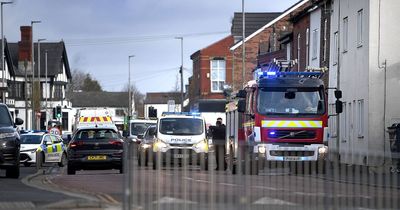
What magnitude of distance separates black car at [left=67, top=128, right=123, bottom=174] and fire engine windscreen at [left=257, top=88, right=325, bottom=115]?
190 inches

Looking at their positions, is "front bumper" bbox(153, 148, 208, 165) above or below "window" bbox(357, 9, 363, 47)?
below

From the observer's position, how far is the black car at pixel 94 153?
2931cm

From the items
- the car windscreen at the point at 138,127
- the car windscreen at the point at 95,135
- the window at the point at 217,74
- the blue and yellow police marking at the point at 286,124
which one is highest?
the window at the point at 217,74

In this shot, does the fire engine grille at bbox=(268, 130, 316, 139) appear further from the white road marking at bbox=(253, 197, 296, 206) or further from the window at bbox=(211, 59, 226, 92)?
the window at bbox=(211, 59, 226, 92)

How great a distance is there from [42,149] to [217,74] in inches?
2303

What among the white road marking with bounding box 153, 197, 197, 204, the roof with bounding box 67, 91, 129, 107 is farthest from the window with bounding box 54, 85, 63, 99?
the white road marking with bounding box 153, 197, 197, 204

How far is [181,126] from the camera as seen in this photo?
3491 centimetres

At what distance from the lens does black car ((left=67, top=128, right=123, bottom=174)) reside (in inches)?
1154

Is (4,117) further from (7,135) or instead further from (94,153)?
(94,153)

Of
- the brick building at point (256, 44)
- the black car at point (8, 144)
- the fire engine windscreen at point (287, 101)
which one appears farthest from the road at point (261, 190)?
the brick building at point (256, 44)

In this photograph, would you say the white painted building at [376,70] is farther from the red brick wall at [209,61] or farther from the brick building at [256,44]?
the red brick wall at [209,61]

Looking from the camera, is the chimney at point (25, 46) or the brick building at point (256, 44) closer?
the brick building at point (256, 44)

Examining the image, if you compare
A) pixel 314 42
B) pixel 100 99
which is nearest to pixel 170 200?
pixel 314 42

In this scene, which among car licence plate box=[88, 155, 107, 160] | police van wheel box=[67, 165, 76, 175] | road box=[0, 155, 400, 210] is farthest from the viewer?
police van wheel box=[67, 165, 76, 175]
